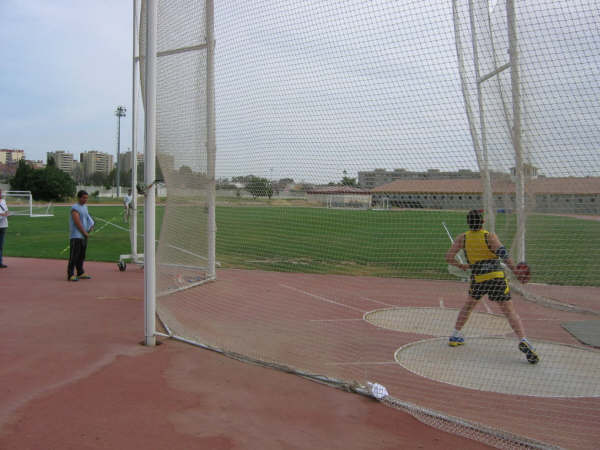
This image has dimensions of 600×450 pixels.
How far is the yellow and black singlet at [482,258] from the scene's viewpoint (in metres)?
5.08

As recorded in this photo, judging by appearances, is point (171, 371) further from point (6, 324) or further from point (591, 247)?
point (591, 247)

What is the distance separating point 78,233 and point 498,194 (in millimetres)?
7842

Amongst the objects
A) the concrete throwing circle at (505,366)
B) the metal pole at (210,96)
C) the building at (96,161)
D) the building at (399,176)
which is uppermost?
the building at (96,161)

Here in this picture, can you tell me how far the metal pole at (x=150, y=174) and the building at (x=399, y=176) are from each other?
236 cm

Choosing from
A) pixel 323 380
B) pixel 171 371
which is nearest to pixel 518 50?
pixel 323 380

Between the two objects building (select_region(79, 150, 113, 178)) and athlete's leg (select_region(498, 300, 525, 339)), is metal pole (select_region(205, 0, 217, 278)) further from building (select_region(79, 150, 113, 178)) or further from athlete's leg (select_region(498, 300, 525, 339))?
building (select_region(79, 150, 113, 178))

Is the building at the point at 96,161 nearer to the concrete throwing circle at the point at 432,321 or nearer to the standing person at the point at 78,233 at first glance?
the standing person at the point at 78,233

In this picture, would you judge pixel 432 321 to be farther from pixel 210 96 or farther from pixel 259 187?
pixel 210 96

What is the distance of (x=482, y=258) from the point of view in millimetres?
5109

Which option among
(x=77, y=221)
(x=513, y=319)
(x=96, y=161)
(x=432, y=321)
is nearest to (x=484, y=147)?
(x=513, y=319)

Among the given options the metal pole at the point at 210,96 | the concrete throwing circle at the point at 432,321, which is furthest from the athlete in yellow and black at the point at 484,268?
the metal pole at the point at 210,96

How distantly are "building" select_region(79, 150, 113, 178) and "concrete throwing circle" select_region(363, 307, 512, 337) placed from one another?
160972 mm

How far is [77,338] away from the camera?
18.1ft

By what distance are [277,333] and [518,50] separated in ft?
13.5
